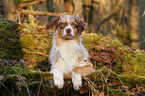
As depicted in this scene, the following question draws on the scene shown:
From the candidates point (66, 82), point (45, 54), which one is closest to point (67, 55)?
point (66, 82)

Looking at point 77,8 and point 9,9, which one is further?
point 77,8

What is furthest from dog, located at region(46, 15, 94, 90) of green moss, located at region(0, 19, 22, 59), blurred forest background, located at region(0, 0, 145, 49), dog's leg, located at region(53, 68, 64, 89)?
blurred forest background, located at region(0, 0, 145, 49)

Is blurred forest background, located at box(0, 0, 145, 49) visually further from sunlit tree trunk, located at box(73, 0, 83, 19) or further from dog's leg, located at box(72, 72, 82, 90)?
dog's leg, located at box(72, 72, 82, 90)

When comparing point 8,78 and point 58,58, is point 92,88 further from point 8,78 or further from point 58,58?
point 8,78

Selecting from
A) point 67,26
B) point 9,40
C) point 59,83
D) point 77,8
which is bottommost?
point 59,83

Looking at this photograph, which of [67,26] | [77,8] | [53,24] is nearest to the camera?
[67,26]

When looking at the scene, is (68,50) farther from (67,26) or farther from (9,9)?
(9,9)

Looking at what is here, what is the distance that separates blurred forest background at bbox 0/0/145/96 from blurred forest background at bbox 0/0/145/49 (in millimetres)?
50

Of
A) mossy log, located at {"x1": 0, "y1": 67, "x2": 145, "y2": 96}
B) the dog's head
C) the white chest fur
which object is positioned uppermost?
the dog's head

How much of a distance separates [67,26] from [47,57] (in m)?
2.60

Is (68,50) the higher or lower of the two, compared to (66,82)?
higher

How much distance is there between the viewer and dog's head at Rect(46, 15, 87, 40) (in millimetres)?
3469

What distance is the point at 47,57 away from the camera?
582 centimetres

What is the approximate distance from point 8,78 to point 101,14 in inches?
469
